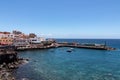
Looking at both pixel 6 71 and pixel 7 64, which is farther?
pixel 7 64

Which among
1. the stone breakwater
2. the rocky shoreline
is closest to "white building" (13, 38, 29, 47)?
the stone breakwater

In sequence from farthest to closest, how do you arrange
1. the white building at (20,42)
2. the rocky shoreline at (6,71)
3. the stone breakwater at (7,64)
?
1. the white building at (20,42)
2. the stone breakwater at (7,64)
3. the rocky shoreline at (6,71)

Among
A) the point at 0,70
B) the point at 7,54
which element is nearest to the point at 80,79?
the point at 0,70

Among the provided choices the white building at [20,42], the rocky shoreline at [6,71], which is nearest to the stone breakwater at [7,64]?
the rocky shoreline at [6,71]

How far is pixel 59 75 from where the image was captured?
194 feet

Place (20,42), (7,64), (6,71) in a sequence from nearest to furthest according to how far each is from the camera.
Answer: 1. (6,71)
2. (7,64)
3. (20,42)

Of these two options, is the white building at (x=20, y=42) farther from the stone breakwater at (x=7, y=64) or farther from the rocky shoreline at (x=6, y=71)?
the rocky shoreline at (x=6, y=71)

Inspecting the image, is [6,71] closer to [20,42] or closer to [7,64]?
[7,64]

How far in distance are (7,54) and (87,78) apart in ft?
109

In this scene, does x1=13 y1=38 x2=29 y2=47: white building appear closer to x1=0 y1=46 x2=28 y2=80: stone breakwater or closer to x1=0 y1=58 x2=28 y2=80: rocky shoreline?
x1=0 y1=46 x2=28 y2=80: stone breakwater

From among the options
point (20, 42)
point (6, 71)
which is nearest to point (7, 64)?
point (6, 71)

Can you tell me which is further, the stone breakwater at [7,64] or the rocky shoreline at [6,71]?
the stone breakwater at [7,64]

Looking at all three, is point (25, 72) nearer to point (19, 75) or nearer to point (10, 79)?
point (19, 75)

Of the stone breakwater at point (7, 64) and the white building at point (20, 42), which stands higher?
the white building at point (20, 42)
